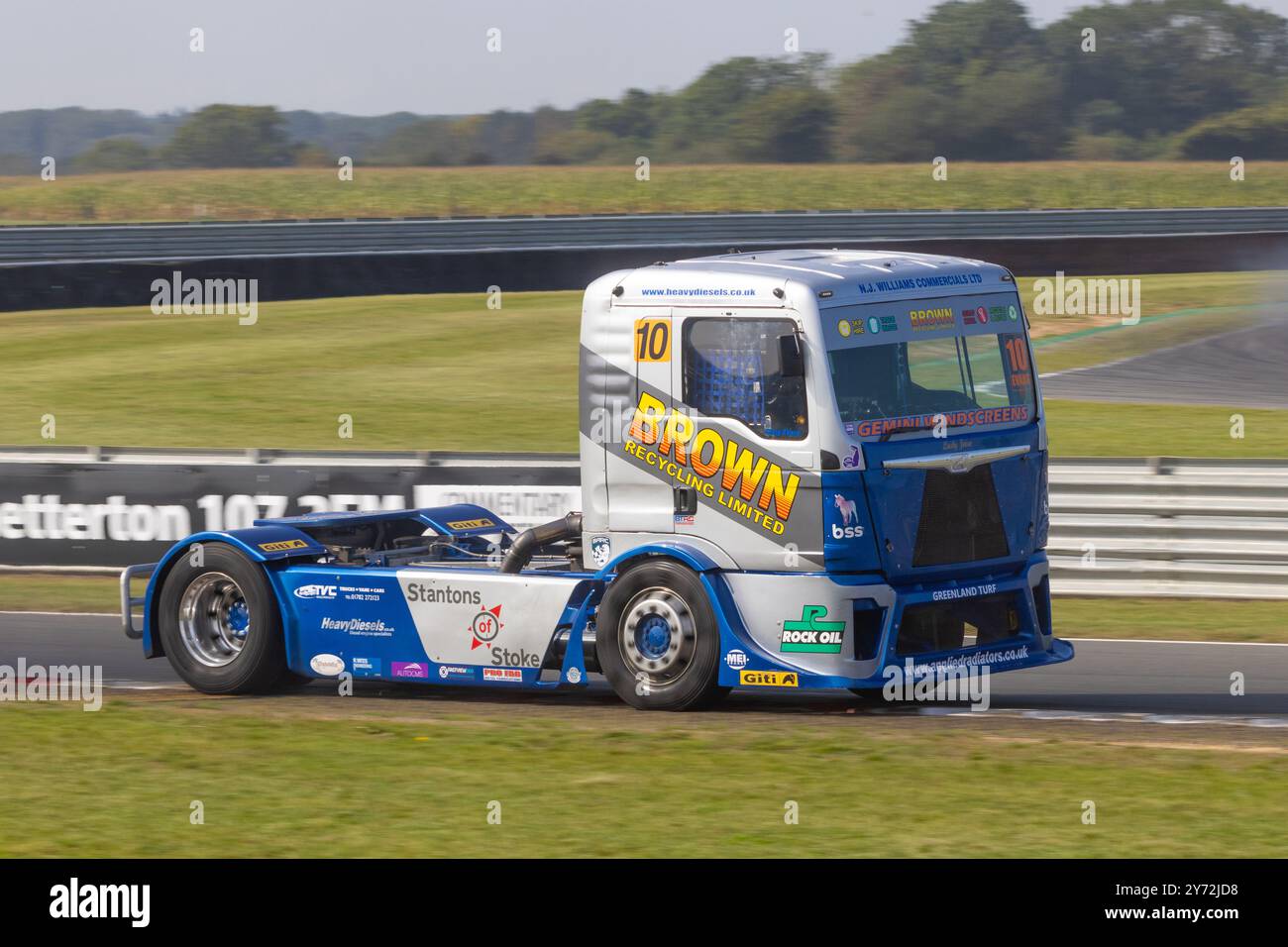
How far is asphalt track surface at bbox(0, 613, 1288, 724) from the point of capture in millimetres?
10109

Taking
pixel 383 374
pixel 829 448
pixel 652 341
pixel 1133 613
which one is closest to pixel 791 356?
pixel 829 448

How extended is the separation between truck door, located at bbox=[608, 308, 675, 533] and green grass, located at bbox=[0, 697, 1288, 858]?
3.47 feet

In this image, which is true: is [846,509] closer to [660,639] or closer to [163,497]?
[660,639]

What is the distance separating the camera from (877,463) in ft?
30.0

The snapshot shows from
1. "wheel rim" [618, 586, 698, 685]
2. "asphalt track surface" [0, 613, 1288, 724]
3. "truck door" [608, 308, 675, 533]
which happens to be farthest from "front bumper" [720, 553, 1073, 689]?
"asphalt track surface" [0, 613, 1288, 724]

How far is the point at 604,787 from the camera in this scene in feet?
26.4

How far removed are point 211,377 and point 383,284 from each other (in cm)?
517

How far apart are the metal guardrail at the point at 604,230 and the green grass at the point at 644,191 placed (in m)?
9.95

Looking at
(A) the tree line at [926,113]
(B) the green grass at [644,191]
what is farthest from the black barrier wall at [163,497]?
(A) the tree line at [926,113]

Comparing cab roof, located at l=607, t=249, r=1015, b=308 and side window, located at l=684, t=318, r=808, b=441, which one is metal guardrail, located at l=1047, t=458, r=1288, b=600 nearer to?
cab roof, located at l=607, t=249, r=1015, b=308

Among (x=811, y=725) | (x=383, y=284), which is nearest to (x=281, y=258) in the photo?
(x=383, y=284)

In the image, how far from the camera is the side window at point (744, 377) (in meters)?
9.13

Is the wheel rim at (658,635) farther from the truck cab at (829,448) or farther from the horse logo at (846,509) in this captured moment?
the horse logo at (846,509)

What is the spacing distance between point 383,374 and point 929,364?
18.1m
